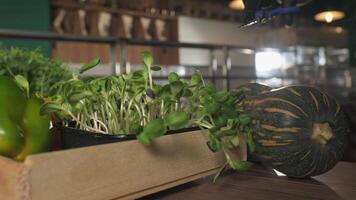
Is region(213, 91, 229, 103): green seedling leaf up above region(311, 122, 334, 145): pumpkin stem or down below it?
above

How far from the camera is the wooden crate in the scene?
1.12ft

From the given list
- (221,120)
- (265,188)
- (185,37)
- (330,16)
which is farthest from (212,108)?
(185,37)

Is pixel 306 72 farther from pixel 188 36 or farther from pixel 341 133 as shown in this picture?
pixel 341 133

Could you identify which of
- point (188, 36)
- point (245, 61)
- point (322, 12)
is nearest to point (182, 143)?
point (322, 12)

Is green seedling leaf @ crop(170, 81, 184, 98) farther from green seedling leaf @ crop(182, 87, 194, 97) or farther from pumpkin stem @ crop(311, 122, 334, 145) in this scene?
pumpkin stem @ crop(311, 122, 334, 145)

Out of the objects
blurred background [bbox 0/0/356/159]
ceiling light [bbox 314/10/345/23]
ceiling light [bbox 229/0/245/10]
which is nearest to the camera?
ceiling light [bbox 229/0/245/10]

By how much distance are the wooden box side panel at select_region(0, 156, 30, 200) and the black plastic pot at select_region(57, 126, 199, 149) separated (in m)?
0.11

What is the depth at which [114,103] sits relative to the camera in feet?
1.66

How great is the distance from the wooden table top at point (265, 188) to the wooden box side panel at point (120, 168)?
21mm

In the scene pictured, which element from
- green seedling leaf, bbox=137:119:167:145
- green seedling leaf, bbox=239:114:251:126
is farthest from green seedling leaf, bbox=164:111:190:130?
green seedling leaf, bbox=239:114:251:126

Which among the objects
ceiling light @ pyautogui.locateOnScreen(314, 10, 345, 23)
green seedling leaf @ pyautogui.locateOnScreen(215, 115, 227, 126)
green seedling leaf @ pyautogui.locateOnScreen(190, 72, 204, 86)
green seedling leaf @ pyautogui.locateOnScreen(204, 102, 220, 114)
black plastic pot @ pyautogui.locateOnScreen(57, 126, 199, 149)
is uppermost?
ceiling light @ pyautogui.locateOnScreen(314, 10, 345, 23)

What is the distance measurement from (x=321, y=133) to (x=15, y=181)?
16.1 inches

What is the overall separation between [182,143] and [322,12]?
99 cm

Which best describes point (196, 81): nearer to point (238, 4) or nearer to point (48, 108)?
point (48, 108)
